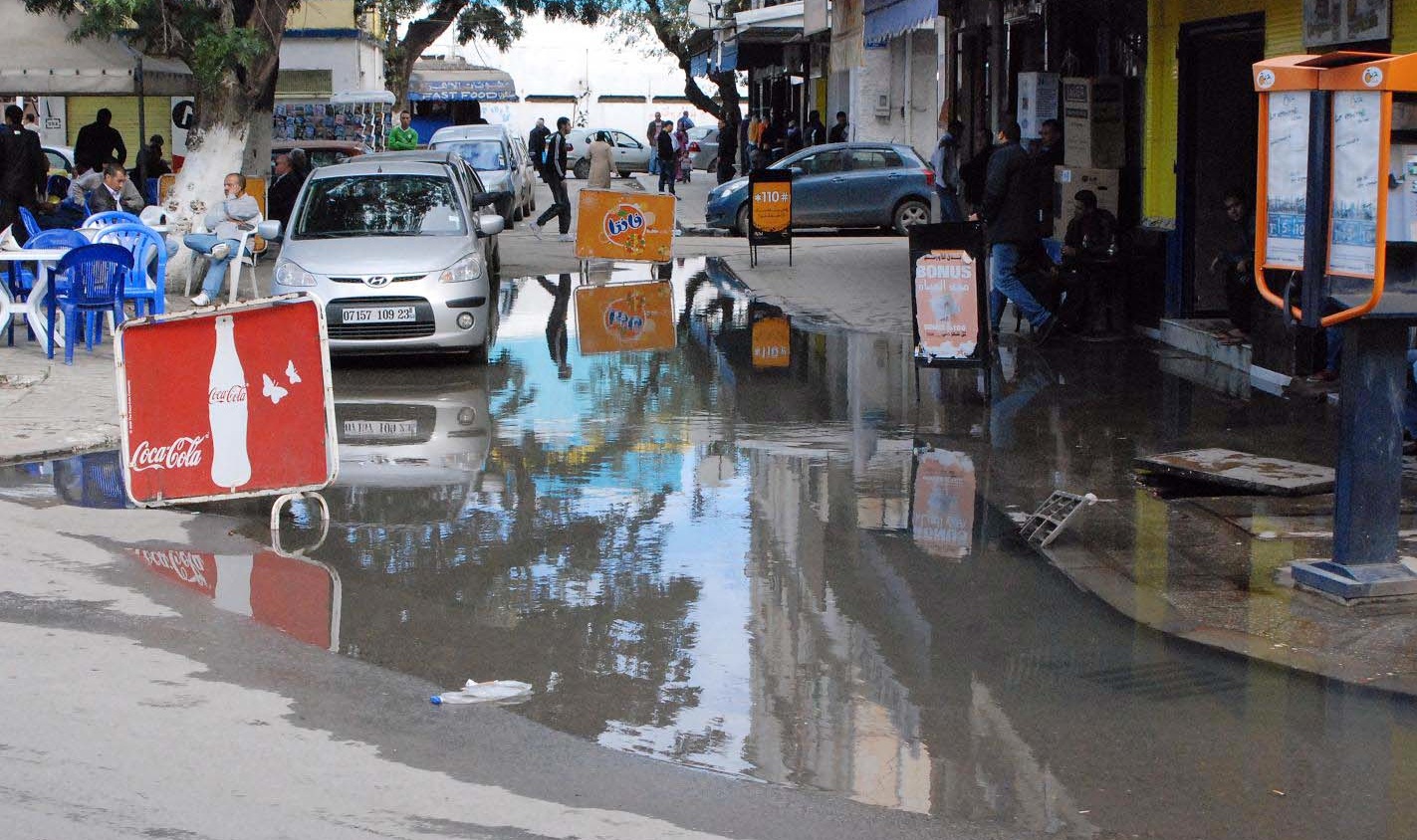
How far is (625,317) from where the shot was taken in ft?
54.4

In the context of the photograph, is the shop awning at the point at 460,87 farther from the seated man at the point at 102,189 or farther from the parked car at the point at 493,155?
the seated man at the point at 102,189

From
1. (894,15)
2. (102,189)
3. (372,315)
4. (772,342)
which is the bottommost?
(772,342)

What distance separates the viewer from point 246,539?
25.5 feet

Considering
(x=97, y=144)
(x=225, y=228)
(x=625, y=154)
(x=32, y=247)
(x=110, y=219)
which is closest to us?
(x=32, y=247)

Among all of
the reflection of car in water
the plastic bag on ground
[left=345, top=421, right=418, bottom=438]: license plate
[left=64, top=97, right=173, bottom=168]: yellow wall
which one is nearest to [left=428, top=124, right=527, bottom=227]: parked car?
[left=64, top=97, right=173, bottom=168]: yellow wall

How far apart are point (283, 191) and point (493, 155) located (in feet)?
29.8

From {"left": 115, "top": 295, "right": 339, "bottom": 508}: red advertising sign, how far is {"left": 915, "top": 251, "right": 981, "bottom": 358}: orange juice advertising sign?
186 inches

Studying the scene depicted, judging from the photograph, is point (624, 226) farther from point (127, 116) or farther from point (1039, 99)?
point (127, 116)

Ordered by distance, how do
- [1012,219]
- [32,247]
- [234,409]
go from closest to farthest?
[234,409] < [1012,219] < [32,247]

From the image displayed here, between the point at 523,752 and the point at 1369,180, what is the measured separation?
387cm

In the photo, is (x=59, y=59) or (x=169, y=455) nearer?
(x=169, y=455)

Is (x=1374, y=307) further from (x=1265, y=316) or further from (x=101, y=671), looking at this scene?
(x=1265, y=316)

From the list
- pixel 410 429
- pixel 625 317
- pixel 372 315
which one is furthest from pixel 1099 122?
pixel 410 429

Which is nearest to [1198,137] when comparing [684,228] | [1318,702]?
[1318,702]
